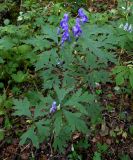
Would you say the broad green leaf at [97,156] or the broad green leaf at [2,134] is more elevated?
the broad green leaf at [97,156]

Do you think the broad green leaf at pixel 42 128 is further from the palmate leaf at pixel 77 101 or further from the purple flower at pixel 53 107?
the palmate leaf at pixel 77 101

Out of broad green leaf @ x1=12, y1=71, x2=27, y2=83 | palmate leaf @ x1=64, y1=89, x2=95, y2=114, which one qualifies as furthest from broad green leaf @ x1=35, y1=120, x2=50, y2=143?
broad green leaf @ x1=12, y1=71, x2=27, y2=83

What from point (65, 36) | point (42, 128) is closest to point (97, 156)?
point (42, 128)

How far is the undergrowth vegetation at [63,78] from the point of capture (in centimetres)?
246

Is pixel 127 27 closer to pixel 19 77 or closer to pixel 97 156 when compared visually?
pixel 97 156

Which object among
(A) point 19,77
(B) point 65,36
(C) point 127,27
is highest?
(B) point 65,36

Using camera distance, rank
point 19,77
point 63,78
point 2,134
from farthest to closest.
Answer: point 19,77 → point 2,134 → point 63,78

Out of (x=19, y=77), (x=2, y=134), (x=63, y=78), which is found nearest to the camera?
(x=63, y=78)

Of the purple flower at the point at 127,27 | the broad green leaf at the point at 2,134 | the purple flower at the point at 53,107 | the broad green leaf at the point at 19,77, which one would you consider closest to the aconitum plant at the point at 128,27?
the purple flower at the point at 127,27

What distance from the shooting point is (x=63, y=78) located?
287 centimetres

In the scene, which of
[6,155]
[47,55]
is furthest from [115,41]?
[6,155]

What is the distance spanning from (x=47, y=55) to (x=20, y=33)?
183cm

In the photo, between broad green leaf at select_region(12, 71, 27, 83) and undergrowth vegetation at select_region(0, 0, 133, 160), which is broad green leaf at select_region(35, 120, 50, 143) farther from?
broad green leaf at select_region(12, 71, 27, 83)

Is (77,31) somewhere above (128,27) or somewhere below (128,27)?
above
